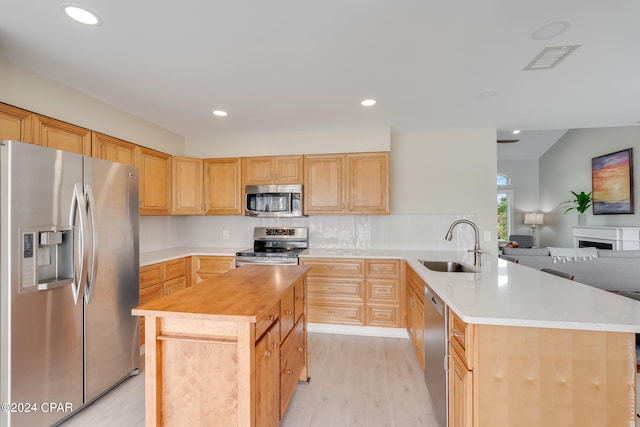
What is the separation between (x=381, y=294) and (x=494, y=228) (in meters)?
1.76

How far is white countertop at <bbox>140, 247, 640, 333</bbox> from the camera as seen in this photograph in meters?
1.18

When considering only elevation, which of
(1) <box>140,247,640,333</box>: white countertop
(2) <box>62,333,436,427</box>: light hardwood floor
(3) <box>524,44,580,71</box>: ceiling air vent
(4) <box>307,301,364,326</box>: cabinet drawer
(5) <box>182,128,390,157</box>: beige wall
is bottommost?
(2) <box>62,333,436,427</box>: light hardwood floor

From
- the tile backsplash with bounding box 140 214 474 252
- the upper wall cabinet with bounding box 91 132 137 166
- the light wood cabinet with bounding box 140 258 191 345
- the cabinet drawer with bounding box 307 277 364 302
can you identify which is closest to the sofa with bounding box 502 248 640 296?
the tile backsplash with bounding box 140 214 474 252

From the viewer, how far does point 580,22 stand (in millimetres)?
1577

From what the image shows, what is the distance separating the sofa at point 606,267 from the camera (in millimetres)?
3391

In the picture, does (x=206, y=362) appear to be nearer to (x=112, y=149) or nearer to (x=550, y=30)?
(x=112, y=149)

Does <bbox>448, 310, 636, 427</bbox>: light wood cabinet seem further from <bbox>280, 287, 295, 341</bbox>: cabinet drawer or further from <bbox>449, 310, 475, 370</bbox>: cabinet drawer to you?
<bbox>280, 287, 295, 341</bbox>: cabinet drawer

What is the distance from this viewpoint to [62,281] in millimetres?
1770

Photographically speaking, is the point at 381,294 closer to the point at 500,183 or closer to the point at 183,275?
the point at 183,275

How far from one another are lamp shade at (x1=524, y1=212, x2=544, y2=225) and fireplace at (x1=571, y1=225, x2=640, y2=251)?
1.01 m

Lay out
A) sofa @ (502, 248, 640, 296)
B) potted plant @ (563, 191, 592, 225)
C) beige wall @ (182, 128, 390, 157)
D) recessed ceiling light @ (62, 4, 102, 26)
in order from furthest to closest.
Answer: potted plant @ (563, 191, 592, 225) → beige wall @ (182, 128, 390, 157) → sofa @ (502, 248, 640, 296) → recessed ceiling light @ (62, 4, 102, 26)

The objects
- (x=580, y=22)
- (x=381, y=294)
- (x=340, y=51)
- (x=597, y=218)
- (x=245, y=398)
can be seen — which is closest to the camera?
(x=245, y=398)

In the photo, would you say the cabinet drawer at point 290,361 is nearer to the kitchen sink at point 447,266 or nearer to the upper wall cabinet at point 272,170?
the kitchen sink at point 447,266

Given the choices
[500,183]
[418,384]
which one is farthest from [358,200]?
[500,183]
